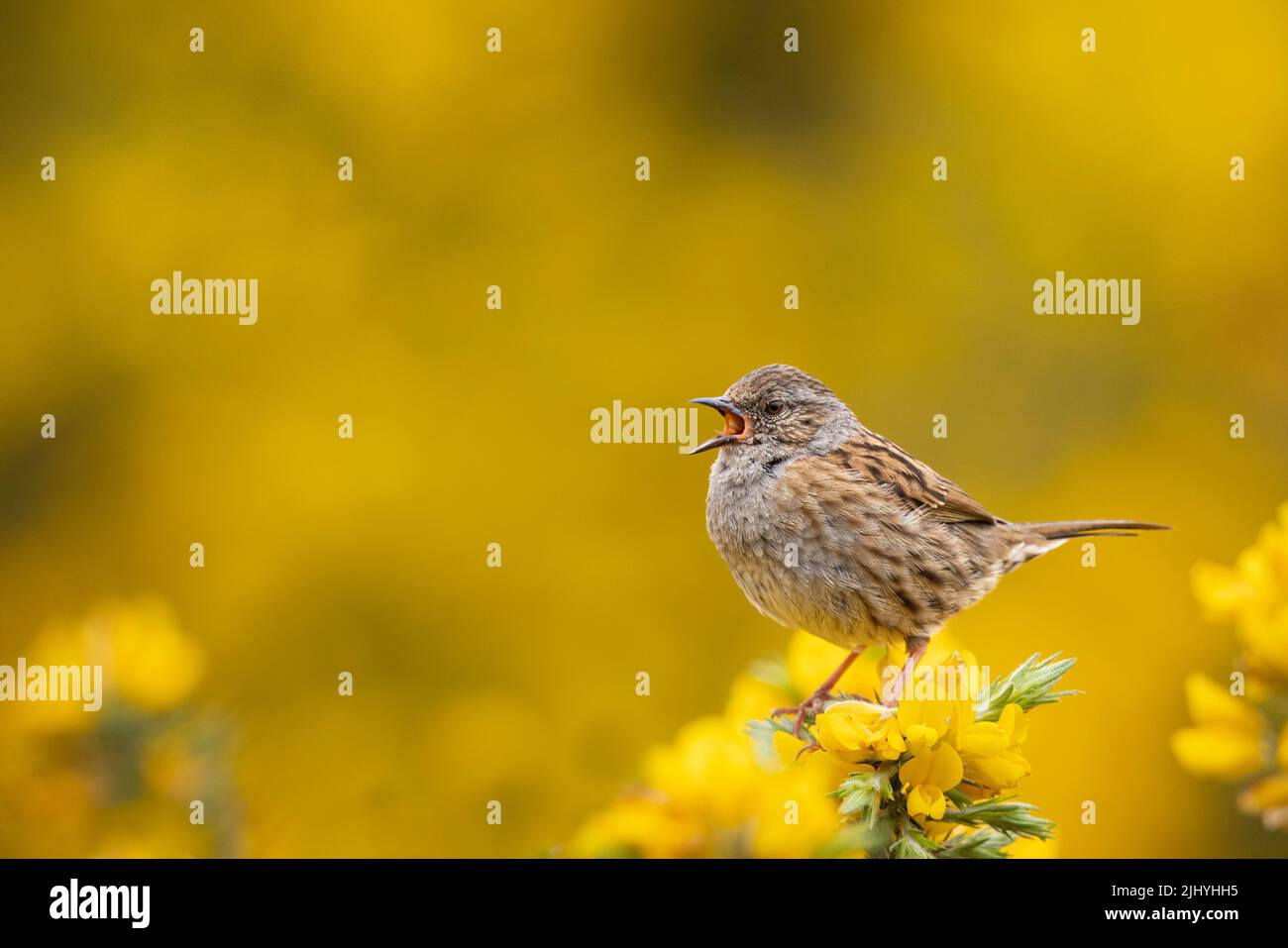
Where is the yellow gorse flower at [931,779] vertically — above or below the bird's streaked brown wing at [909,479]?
below

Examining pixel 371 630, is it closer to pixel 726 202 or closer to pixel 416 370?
pixel 416 370

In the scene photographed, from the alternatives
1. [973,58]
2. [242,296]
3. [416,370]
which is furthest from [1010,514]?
[242,296]

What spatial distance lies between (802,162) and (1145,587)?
2706 millimetres

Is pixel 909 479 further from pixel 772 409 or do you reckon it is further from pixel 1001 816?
pixel 1001 816

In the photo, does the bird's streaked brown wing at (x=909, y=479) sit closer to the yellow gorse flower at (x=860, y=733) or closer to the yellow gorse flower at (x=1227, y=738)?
the yellow gorse flower at (x=1227, y=738)

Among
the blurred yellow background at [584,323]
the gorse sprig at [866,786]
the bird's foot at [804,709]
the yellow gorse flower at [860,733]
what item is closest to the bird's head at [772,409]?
the bird's foot at [804,709]

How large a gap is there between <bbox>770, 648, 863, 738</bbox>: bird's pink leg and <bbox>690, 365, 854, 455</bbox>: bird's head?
906mm

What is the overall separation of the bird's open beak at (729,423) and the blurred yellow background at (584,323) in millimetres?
2102

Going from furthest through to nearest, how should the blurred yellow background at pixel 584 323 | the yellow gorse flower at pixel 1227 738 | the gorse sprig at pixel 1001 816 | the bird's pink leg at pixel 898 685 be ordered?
the blurred yellow background at pixel 584 323 → the bird's pink leg at pixel 898 685 → the yellow gorse flower at pixel 1227 738 → the gorse sprig at pixel 1001 816

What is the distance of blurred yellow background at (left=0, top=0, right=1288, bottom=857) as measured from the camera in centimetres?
610

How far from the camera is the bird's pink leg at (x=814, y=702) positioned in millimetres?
2459

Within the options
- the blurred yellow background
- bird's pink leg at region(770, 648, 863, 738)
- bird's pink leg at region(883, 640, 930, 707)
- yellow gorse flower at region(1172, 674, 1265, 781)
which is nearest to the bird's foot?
bird's pink leg at region(770, 648, 863, 738)

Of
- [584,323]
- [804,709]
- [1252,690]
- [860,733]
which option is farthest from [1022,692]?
[584,323]

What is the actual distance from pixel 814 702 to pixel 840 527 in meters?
1.00
